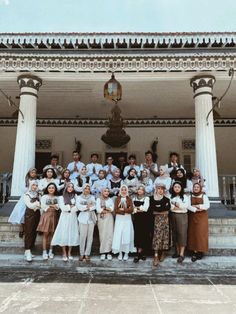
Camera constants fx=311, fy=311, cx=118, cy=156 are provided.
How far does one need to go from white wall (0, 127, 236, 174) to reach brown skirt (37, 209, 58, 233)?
6106 millimetres

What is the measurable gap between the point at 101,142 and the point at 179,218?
6673mm

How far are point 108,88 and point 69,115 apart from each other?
4928mm

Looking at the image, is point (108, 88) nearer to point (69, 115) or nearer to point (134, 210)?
point (134, 210)

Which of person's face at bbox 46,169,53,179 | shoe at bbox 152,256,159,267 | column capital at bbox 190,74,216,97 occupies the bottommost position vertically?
shoe at bbox 152,256,159,267

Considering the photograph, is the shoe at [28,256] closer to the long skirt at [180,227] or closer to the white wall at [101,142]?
the long skirt at [180,227]

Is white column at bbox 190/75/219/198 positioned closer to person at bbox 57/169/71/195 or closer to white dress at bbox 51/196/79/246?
person at bbox 57/169/71/195

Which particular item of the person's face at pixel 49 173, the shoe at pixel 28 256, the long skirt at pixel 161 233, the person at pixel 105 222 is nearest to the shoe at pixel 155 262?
the long skirt at pixel 161 233

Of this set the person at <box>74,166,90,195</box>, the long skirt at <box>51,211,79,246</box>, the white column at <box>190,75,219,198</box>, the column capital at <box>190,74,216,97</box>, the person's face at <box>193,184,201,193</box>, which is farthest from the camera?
the column capital at <box>190,74,216,97</box>

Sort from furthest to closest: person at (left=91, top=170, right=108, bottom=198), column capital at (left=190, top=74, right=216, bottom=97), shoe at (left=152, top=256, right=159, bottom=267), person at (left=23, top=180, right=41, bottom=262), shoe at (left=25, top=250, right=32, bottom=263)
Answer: column capital at (left=190, top=74, right=216, bottom=97) → person at (left=91, top=170, right=108, bottom=198) → person at (left=23, top=180, right=41, bottom=262) → shoe at (left=25, top=250, right=32, bottom=263) → shoe at (left=152, top=256, right=159, bottom=267)

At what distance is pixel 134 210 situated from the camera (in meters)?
5.69

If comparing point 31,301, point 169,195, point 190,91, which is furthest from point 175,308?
point 190,91

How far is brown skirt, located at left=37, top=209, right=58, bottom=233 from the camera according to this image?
5645 mm

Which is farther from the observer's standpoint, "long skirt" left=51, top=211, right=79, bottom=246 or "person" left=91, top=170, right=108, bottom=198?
"person" left=91, top=170, right=108, bottom=198

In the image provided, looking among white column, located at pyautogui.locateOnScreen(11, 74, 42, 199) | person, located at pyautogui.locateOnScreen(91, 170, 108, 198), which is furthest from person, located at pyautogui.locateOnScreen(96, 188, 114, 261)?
white column, located at pyautogui.locateOnScreen(11, 74, 42, 199)
